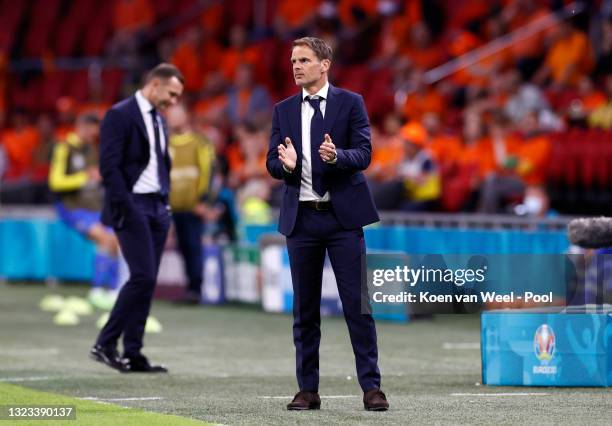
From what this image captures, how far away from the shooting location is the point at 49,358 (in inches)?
492

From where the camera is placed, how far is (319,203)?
29.8 ft

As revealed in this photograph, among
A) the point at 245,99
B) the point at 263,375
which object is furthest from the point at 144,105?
the point at 245,99

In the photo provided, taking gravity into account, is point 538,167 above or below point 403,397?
above

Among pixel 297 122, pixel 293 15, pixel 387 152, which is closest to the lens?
pixel 297 122

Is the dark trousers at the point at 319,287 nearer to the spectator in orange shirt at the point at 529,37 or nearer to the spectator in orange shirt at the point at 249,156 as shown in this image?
the spectator in orange shirt at the point at 249,156

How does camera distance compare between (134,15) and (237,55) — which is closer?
(237,55)

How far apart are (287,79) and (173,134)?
23.7 ft

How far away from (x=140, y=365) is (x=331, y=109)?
3.27 meters

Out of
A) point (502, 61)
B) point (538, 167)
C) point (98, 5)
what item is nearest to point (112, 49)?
point (98, 5)

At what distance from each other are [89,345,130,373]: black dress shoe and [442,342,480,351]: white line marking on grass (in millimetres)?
3154

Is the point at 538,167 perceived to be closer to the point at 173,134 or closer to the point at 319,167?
the point at 173,134

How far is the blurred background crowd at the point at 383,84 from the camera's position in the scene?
17.7 m

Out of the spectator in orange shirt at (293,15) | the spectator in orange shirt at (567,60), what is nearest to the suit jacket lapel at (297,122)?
the spectator in orange shirt at (567,60)

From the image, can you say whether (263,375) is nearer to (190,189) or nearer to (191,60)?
(190,189)
